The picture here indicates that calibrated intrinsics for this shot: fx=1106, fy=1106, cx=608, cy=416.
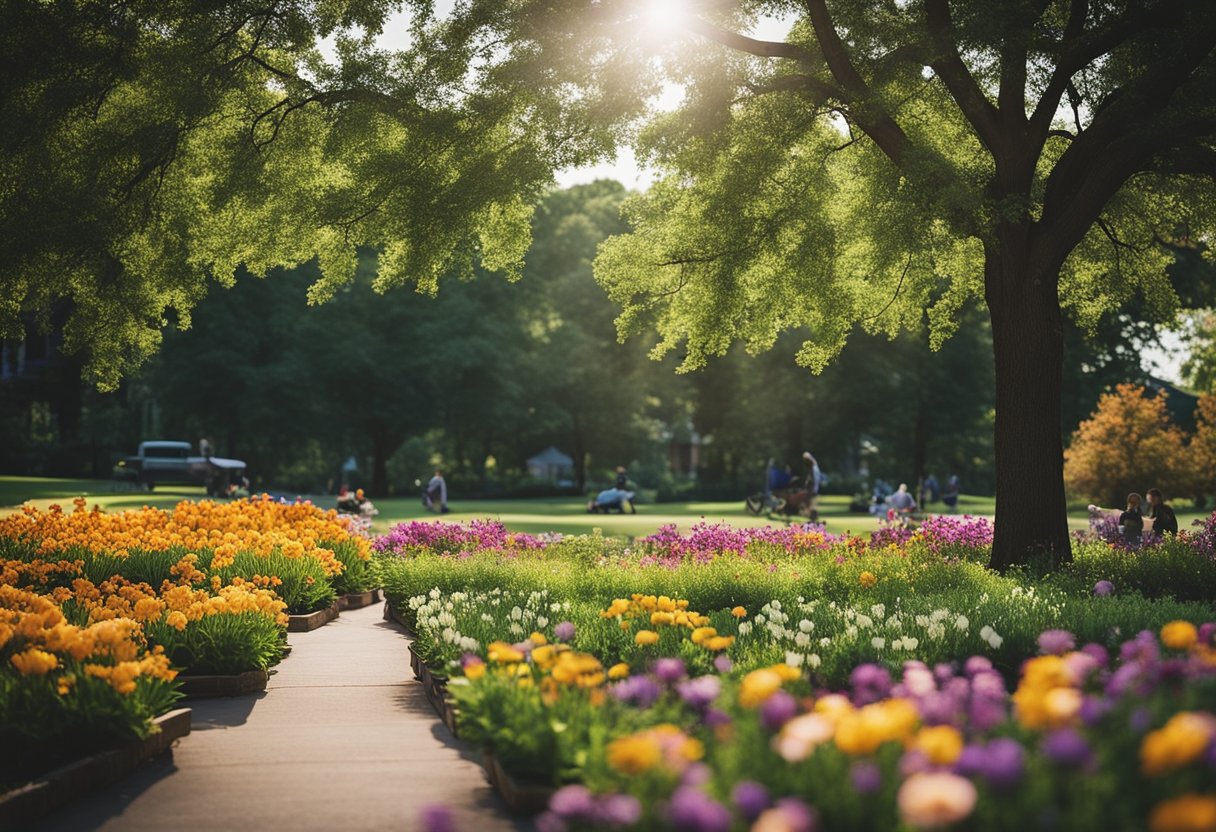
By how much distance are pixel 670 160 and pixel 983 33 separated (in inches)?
182

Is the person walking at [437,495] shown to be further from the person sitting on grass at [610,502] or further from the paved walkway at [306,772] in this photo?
the paved walkway at [306,772]

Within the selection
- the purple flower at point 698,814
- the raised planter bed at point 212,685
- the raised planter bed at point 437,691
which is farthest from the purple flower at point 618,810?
the raised planter bed at point 212,685

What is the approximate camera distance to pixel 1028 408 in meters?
14.3

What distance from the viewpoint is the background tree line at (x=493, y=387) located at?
49.3 meters

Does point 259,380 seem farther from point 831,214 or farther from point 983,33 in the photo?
point 983,33

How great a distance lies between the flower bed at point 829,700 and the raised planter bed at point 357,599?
214 centimetres

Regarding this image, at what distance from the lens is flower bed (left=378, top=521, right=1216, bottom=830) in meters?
3.27

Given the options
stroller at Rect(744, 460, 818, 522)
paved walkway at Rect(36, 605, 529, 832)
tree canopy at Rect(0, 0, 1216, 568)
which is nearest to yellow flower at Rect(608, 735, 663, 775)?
paved walkway at Rect(36, 605, 529, 832)

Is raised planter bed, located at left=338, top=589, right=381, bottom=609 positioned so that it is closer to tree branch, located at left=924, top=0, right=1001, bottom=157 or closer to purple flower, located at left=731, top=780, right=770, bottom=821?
tree branch, located at left=924, top=0, right=1001, bottom=157

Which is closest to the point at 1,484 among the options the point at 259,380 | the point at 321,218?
the point at 259,380

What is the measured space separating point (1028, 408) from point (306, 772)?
11026mm

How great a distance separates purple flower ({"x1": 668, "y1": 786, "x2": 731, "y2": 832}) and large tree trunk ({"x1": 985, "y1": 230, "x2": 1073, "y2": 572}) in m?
12.1

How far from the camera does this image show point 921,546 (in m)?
15.5

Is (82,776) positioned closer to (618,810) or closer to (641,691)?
(641,691)
